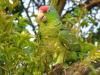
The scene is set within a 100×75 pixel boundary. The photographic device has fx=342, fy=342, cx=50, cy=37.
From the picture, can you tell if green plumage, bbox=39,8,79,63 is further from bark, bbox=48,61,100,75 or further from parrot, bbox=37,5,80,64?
bark, bbox=48,61,100,75

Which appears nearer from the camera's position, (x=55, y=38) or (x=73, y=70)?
(x=55, y=38)

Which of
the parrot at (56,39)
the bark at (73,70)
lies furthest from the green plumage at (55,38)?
the bark at (73,70)

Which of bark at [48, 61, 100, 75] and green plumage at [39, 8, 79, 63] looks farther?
bark at [48, 61, 100, 75]

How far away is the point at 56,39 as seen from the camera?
36.9 inches

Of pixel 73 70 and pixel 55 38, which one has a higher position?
pixel 55 38

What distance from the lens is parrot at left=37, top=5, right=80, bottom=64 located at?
3.04 feet

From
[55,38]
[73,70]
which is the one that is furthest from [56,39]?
[73,70]

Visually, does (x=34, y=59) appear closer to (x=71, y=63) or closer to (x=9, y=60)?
(x=9, y=60)

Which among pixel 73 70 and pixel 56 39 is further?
pixel 73 70

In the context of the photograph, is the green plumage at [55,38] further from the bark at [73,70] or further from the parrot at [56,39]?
the bark at [73,70]

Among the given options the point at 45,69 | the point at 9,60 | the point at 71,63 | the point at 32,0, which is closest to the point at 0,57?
the point at 9,60

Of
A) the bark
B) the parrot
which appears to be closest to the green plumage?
the parrot

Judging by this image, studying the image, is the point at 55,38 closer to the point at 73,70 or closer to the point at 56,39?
the point at 56,39

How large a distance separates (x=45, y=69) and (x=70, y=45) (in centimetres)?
10
